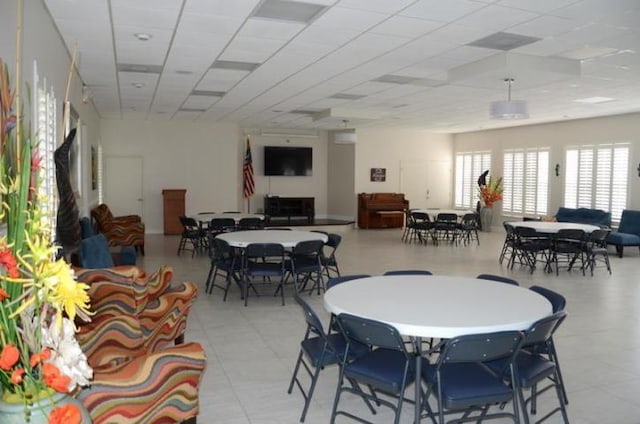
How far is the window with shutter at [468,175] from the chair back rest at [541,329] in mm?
13762

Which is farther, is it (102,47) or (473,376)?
(102,47)

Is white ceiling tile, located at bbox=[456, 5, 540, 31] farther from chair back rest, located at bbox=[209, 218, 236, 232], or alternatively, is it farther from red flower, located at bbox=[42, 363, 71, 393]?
chair back rest, located at bbox=[209, 218, 236, 232]

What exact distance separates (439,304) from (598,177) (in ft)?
36.1

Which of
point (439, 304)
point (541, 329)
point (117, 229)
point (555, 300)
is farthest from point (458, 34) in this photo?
point (117, 229)

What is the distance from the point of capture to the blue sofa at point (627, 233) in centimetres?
1068

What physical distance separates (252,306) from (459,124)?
1019 centimetres

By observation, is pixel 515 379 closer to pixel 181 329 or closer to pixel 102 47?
pixel 181 329

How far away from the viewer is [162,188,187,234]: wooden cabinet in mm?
13695

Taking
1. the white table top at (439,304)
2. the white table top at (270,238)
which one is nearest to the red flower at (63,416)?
the white table top at (439,304)

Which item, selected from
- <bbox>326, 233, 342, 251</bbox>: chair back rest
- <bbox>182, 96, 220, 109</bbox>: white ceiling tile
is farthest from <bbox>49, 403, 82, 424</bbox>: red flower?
<bbox>182, 96, 220, 109</bbox>: white ceiling tile

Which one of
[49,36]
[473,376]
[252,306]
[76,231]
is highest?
[49,36]

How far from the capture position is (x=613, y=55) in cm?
647

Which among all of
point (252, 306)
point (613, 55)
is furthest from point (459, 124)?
point (252, 306)

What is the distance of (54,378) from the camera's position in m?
1.50
